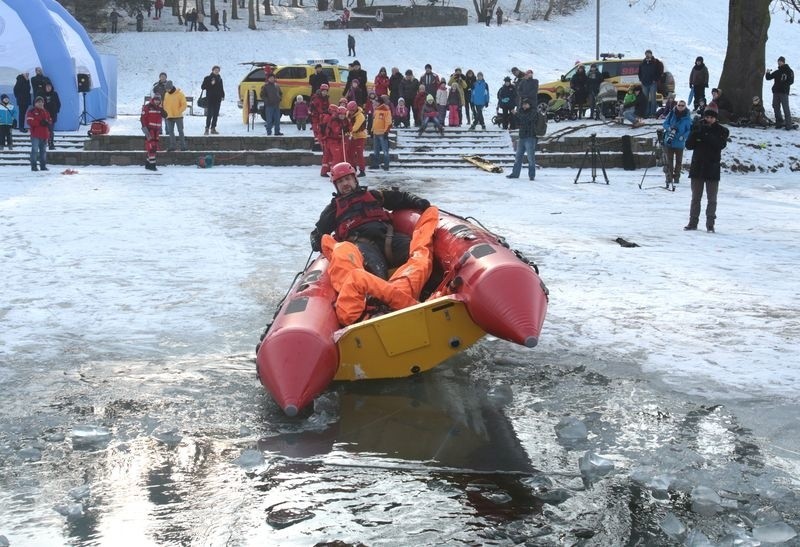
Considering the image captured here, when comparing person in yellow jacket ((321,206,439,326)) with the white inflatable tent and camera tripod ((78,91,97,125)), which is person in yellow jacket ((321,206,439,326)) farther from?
camera tripod ((78,91,97,125))

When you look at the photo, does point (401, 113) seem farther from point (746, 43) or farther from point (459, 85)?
point (746, 43)

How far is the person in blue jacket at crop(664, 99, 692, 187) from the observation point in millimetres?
16391

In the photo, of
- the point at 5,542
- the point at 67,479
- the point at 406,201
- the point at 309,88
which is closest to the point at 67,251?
the point at 406,201

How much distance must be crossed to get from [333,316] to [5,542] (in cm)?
268

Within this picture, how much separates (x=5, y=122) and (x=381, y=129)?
8.54 meters

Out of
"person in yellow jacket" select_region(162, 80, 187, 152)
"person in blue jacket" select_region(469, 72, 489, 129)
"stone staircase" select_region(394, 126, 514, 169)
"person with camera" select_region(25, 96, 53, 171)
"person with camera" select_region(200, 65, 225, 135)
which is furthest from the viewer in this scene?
"person in blue jacket" select_region(469, 72, 489, 129)

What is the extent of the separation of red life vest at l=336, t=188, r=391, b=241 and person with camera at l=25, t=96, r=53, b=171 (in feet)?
41.7

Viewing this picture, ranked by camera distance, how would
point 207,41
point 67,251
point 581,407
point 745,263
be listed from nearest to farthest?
point 581,407 → point 745,263 → point 67,251 → point 207,41

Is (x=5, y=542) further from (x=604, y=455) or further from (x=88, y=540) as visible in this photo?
(x=604, y=455)

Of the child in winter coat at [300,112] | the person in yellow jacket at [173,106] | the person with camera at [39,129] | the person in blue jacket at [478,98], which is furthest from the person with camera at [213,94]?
the person in blue jacket at [478,98]

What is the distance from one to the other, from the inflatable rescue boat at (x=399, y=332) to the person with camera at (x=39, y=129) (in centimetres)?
1405

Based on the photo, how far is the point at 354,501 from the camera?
4672 mm

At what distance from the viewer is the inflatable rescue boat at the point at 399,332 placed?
229 inches

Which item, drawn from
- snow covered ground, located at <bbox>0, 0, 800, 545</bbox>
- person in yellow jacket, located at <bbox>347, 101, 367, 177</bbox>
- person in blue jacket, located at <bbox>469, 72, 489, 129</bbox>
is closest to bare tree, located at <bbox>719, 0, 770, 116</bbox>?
snow covered ground, located at <bbox>0, 0, 800, 545</bbox>
